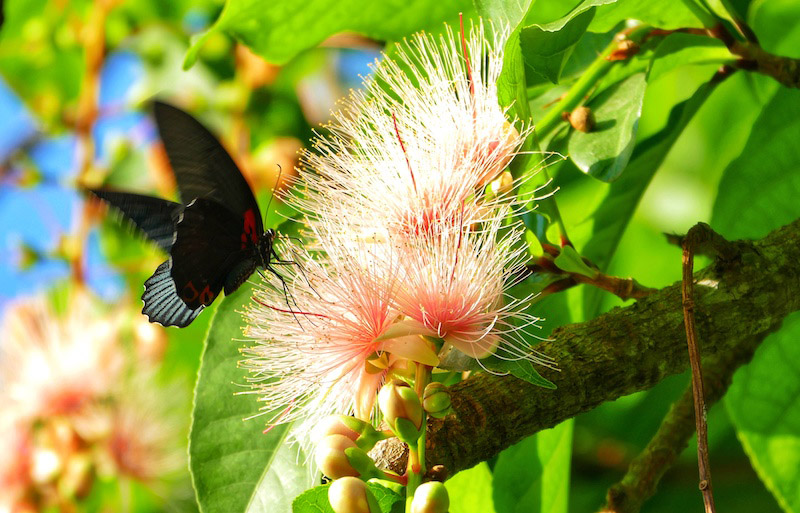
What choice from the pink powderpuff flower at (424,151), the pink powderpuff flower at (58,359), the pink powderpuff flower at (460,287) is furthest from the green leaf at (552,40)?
the pink powderpuff flower at (58,359)

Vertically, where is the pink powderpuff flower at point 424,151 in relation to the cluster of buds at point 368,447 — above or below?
above

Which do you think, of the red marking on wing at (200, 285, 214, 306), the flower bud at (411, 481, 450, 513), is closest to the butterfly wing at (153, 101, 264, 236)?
the red marking on wing at (200, 285, 214, 306)

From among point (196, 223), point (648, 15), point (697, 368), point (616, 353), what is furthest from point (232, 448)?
point (648, 15)

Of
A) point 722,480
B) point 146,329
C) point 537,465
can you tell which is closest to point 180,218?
point 537,465

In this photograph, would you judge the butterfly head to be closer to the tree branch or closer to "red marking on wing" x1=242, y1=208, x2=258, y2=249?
"red marking on wing" x1=242, y1=208, x2=258, y2=249

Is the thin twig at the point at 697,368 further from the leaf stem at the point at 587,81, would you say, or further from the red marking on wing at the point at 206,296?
the red marking on wing at the point at 206,296

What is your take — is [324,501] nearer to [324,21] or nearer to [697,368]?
[697,368]
